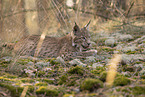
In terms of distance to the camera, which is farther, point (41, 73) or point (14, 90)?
point (41, 73)

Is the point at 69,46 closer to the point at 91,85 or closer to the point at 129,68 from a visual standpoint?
the point at 129,68

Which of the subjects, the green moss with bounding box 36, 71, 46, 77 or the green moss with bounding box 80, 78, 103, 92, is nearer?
the green moss with bounding box 80, 78, 103, 92

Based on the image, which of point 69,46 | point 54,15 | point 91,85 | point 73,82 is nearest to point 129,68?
point 73,82

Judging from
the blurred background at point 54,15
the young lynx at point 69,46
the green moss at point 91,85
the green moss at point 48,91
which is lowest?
the green moss at point 48,91

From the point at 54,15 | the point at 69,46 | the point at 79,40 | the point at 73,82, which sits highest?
the point at 54,15

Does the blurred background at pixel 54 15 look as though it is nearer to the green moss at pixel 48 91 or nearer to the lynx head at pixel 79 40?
the lynx head at pixel 79 40

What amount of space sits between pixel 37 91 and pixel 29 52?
3.89 meters

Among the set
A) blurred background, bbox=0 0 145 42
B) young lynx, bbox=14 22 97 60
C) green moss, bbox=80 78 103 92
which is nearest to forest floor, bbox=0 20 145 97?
green moss, bbox=80 78 103 92

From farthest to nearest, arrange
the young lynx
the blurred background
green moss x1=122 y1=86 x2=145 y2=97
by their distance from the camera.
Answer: the young lynx < the blurred background < green moss x1=122 y1=86 x2=145 y2=97

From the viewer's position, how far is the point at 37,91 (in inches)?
97.9

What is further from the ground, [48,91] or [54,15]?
[54,15]

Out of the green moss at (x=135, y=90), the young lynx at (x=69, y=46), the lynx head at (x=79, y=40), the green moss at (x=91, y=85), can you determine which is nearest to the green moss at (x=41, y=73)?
the green moss at (x=91, y=85)

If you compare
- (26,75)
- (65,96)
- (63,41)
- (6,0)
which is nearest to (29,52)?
(63,41)

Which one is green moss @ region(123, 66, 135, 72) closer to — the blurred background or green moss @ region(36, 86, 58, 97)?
green moss @ region(36, 86, 58, 97)
